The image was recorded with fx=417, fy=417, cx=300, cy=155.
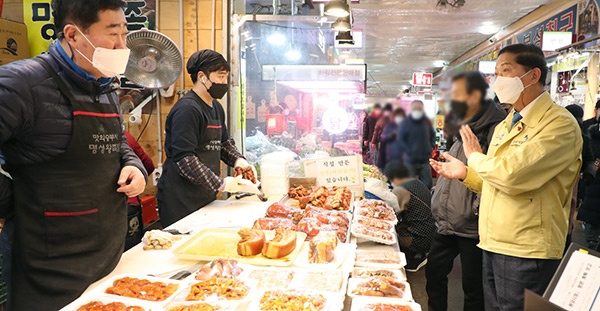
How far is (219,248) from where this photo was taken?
6.88 ft

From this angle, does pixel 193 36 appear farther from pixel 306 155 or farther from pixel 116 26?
pixel 116 26

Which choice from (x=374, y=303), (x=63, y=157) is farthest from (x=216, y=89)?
(x=374, y=303)

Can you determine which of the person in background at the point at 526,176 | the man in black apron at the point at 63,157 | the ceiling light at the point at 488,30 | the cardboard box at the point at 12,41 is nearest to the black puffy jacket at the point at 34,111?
the man in black apron at the point at 63,157

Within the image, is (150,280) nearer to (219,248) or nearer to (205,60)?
(219,248)

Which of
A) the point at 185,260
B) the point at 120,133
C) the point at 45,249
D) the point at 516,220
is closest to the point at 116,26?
the point at 120,133

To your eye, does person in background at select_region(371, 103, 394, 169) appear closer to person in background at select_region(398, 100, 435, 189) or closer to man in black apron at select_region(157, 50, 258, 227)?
person in background at select_region(398, 100, 435, 189)

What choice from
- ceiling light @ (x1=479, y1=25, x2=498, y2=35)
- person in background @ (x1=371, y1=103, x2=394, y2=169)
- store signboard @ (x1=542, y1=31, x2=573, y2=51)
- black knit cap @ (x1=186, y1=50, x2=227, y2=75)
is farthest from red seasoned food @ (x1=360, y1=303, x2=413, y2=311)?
ceiling light @ (x1=479, y1=25, x2=498, y2=35)

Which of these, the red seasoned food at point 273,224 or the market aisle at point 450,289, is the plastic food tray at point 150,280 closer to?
the red seasoned food at point 273,224

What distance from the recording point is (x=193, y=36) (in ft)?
14.6

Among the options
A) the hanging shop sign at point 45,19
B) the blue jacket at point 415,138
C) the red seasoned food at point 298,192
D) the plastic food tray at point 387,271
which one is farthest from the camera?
the hanging shop sign at point 45,19

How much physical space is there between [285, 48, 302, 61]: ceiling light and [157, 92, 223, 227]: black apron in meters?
2.20

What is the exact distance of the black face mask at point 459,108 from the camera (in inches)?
20.1

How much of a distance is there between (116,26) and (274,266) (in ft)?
4.08

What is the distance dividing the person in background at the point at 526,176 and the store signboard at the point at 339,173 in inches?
51.4
